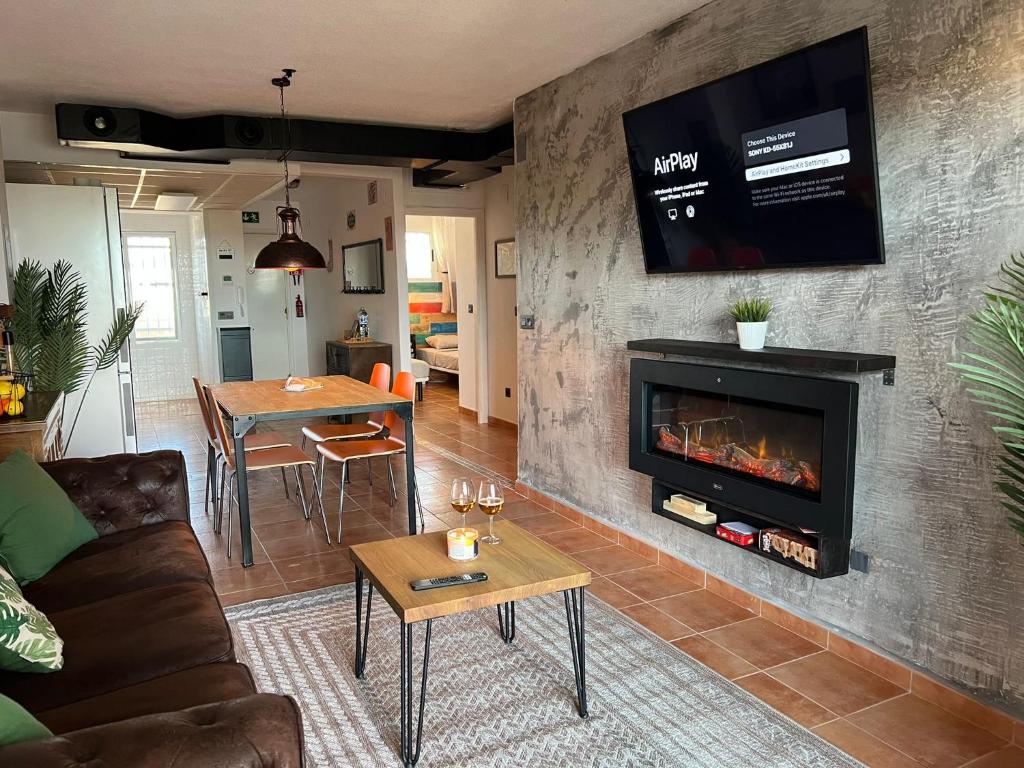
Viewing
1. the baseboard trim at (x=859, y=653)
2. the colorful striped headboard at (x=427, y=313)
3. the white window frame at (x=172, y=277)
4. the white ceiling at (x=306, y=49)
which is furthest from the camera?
the colorful striped headboard at (x=427, y=313)

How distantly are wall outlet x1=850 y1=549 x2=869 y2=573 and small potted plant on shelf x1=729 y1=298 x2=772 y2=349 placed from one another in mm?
825

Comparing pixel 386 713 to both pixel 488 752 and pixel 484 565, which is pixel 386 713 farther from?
A: pixel 484 565

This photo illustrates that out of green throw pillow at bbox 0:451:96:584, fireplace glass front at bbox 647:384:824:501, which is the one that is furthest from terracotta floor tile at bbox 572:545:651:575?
green throw pillow at bbox 0:451:96:584

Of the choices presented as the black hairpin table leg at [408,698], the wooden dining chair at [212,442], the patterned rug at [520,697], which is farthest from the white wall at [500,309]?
the black hairpin table leg at [408,698]

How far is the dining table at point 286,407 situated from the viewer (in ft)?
12.4

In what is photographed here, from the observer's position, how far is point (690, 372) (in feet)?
10.7

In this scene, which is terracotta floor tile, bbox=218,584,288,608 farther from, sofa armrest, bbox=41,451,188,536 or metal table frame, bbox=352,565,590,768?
metal table frame, bbox=352,565,590,768

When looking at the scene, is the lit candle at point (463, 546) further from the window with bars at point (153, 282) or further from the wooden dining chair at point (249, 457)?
the window with bars at point (153, 282)

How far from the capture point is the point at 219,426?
162 inches

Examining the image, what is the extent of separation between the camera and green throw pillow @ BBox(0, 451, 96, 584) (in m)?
2.40

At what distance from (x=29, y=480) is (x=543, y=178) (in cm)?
310

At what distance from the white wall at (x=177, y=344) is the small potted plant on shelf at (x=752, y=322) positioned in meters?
8.12

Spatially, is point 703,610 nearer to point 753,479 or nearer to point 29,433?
point 753,479

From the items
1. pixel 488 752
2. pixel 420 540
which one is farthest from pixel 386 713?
pixel 420 540
